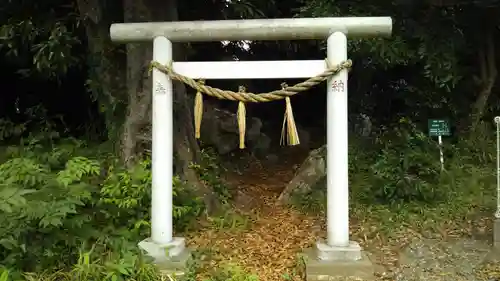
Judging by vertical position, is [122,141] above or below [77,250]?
above

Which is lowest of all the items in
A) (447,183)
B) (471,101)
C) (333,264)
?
(333,264)

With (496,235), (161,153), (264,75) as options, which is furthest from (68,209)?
(496,235)

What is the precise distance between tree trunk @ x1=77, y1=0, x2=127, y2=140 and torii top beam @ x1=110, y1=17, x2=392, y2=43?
2452 millimetres

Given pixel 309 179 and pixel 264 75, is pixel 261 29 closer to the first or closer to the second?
pixel 264 75

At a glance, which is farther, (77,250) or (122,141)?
(122,141)

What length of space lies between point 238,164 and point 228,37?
498cm

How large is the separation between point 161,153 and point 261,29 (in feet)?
5.42

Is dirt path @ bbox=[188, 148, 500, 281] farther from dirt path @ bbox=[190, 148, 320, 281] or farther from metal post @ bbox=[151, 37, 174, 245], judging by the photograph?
metal post @ bbox=[151, 37, 174, 245]

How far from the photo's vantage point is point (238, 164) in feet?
32.2

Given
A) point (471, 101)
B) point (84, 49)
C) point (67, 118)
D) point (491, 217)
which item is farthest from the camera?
point (67, 118)

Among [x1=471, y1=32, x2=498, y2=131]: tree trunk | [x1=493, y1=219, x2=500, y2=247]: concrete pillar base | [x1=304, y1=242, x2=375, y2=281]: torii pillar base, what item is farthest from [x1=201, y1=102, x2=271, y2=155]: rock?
[x1=493, y1=219, x2=500, y2=247]: concrete pillar base

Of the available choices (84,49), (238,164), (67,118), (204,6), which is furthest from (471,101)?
(67,118)

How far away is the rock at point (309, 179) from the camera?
7.56 meters

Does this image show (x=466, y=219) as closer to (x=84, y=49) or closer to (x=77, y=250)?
(x=77, y=250)
